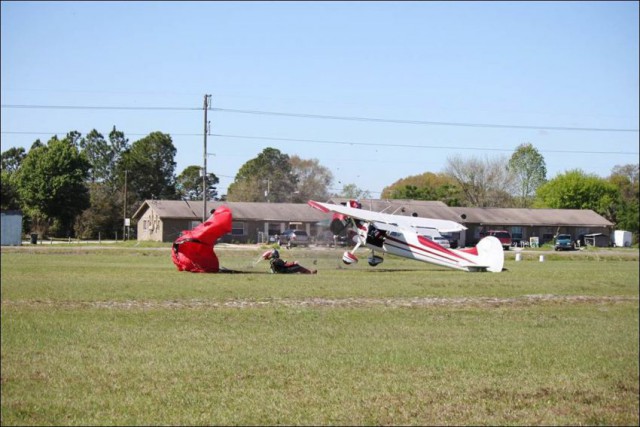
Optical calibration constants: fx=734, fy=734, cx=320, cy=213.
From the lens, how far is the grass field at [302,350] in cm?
1320

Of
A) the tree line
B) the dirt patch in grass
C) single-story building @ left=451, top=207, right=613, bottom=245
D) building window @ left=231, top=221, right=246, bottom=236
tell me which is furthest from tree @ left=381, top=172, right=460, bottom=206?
the dirt patch in grass

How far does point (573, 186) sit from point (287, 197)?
27.2ft

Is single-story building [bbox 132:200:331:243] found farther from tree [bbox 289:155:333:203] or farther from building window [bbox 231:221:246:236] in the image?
tree [bbox 289:155:333:203]

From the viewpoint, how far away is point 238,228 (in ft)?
49.4

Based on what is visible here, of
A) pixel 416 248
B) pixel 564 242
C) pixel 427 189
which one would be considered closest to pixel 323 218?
pixel 427 189

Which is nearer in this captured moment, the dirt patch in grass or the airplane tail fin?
the dirt patch in grass

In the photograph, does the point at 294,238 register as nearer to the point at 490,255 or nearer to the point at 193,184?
the point at 193,184

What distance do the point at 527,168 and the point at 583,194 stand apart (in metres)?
6.26

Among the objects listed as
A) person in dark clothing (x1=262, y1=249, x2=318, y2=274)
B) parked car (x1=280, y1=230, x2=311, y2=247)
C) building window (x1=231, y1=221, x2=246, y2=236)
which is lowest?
person in dark clothing (x1=262, y1=249, x2=318, y2=274)

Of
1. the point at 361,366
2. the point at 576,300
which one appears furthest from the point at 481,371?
the point at 576,300

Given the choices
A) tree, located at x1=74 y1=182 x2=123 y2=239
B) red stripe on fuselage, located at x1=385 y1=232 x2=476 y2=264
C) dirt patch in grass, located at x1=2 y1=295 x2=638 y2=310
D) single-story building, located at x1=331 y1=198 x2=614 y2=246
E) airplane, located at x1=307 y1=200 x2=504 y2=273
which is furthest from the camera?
red stripe on fuselage, located at x1=385 y1=232 x2=476 y2=264

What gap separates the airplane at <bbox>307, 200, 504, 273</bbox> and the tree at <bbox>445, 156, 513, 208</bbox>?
1.92 metres

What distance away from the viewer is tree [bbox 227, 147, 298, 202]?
11750mm

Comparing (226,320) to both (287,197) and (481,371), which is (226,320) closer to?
(481,371)
